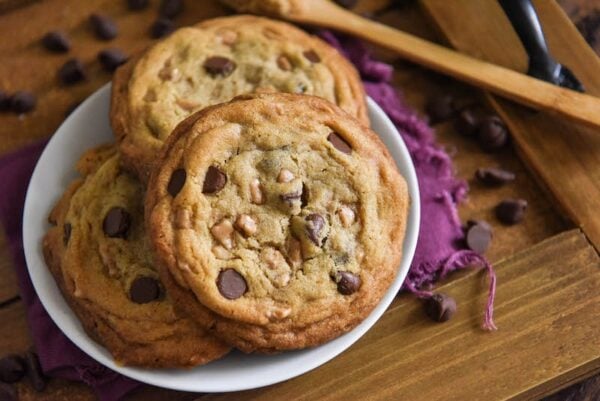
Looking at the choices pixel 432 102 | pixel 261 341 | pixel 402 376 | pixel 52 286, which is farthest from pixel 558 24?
pixel 52 286

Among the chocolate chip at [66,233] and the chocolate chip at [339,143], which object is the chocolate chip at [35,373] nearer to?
the chocolate chip at [66,233]

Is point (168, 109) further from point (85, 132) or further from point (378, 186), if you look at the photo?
point (378, 186)

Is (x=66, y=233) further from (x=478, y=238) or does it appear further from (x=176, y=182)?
(x=478, y=238)

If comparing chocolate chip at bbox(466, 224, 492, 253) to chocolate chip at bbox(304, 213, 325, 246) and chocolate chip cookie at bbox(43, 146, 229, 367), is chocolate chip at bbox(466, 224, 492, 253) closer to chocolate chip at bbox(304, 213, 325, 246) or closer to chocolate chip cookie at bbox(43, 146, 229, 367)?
chocolate chip at bbox(304, 213, 325, 246)

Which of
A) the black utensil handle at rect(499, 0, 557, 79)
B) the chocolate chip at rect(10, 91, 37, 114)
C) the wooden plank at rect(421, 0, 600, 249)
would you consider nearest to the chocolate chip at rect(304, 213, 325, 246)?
the wooden plank at rect(421, 0, 600, 249)

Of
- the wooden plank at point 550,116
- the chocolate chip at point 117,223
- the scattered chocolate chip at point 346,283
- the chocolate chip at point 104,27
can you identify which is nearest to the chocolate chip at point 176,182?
the chocolate chip at point 117,223

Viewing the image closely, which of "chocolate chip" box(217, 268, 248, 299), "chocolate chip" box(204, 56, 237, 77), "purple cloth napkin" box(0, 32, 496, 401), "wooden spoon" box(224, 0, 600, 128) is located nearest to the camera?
"chocolate chip" box(217, 268, 248, 299)
